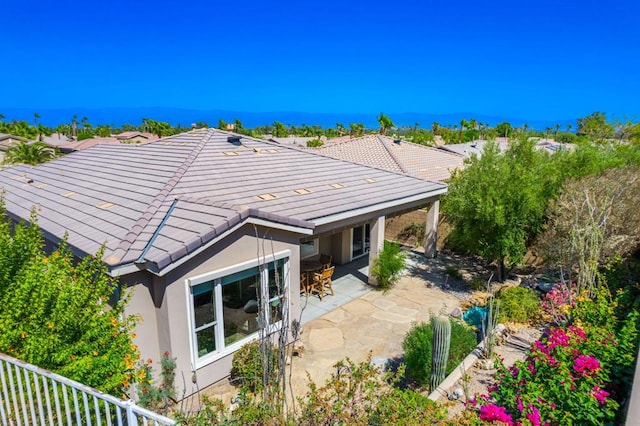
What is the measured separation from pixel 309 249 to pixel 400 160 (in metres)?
9.82

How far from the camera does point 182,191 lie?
35.8 feet

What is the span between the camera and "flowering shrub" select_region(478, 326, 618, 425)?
550 cm

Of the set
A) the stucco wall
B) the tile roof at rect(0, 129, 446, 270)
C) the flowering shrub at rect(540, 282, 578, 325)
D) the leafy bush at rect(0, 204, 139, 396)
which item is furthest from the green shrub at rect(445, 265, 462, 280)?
the leafy bush at rect(0, 204, 139, 396)

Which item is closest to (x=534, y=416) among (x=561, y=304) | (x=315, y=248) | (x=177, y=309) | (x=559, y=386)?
(x=559, y=386)

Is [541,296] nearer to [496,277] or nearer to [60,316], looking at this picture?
[496,277]

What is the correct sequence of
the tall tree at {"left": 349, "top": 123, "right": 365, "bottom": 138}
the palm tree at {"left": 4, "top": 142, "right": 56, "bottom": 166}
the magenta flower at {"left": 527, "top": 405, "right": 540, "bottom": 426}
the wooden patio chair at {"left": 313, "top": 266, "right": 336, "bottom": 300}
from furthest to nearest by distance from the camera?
the tall tree at {"left": 349, "top": 123, "right": 365, "bottom": 138} → the palm tree at {"left": 4, "top": 142, "right": 56, "bottom": 166} → the wooden patio chair at {"left": 313, "top": 266, "right": 336, "bottom": 300} → the magenta flower at {"left": 527, "top": 405, "right": 540, "bottom": 426}

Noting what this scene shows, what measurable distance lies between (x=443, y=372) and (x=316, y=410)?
4.75 meters

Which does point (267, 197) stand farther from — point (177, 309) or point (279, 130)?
point (279, 130)

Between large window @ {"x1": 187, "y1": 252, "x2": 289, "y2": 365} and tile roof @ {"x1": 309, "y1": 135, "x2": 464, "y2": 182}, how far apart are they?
13833 millimetres

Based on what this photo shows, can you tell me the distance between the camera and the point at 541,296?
13.2 meters

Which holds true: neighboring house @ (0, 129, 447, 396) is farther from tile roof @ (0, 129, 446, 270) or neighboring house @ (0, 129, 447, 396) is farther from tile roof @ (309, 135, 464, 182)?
tile roof @ (309, 135, 464, 182)

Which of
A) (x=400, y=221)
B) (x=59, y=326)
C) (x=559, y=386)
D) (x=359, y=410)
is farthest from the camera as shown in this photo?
(x=400, y=221)

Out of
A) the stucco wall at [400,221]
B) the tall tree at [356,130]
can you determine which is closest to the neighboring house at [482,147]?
the stucco wall at [400,221]

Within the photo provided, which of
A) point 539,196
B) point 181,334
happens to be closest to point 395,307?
point 539,196
